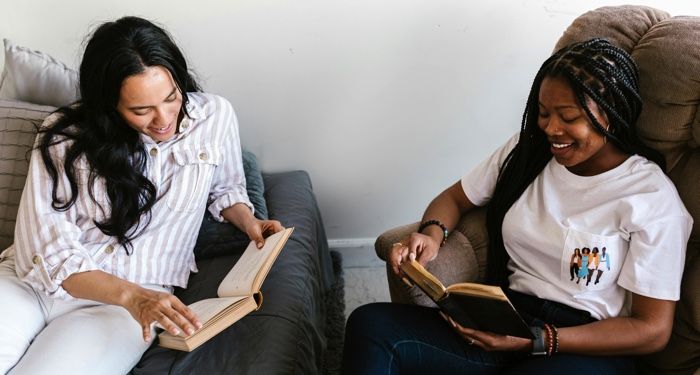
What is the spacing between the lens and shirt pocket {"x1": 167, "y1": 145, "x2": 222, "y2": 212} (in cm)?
133

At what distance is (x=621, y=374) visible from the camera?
111 cm

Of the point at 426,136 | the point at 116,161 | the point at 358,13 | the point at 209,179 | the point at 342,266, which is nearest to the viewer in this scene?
the point at 116,161

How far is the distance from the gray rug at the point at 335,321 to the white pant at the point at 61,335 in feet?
2.13

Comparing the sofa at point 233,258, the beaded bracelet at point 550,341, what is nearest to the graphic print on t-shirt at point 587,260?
the beaded bracelet at point 550,341

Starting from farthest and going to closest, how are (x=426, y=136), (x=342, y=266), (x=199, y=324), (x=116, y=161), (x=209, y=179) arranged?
1. (x=342, y=266)
2. (x=426, y=136)
3. (x=209, y=179)
4. (x=116, y=161)
5. (x=199, y=324)

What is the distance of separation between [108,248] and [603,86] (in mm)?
1112

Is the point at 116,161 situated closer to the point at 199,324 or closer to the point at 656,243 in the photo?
the point at 199,324

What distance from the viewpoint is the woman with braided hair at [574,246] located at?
1.07 metres

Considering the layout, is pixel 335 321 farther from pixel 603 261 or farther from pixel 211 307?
pixel 603 261

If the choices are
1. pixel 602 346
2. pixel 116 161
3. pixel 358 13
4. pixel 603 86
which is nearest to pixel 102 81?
pixel 116 161

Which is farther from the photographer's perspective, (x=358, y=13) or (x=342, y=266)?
(x=342, y=266)

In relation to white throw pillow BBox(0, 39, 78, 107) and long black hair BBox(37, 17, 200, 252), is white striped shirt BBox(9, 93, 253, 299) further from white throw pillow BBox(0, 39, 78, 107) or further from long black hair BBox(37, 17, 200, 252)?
white throw pillow BBox(0, 39, 78, 107)

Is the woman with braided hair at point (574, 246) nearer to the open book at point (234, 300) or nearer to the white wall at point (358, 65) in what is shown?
the open book at point (234, 300)

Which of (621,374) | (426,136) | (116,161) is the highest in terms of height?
(116,161)
